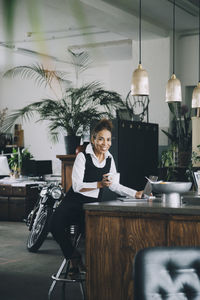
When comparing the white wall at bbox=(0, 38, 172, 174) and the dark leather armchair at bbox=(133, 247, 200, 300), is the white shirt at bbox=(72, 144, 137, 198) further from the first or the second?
the white wall at bbox=(0, 38, 172, 174)

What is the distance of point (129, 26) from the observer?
29.5ft

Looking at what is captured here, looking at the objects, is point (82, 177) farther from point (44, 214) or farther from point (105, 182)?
point (44, 214)

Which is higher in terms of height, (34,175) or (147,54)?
(147,54)

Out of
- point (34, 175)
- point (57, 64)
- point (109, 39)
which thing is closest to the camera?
point (34, 175)

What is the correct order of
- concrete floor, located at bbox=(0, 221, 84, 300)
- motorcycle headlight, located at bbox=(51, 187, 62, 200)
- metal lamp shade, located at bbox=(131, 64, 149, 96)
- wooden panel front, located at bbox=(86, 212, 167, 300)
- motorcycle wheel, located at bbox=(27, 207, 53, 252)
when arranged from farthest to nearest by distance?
motorcycle headlight, located at bbox=(51, 187, 62, 200) < motorcycle wheel, located at bbox=(27, 207, 53, 252) < metal lamp shade, located at bbox=(131, 64, 149, 96) < concrete floor, located at bbox=(0, 221, 84, 300) < wooden panel front, located at bbox=(86, 212, 167, 300)

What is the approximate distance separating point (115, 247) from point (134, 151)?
2.89m

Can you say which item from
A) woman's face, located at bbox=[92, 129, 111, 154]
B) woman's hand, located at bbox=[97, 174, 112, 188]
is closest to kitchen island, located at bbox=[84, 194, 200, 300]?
woman's hand, located at bbox=[97, 174, 112, 188]

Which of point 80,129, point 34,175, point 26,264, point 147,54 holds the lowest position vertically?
point 26,264

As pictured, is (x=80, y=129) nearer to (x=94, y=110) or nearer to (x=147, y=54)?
(x=94, y=110)

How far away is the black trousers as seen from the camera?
4324 mm

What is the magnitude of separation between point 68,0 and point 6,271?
3810mm

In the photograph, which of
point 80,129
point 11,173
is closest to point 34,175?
point 11,173

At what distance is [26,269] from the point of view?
5875 mm

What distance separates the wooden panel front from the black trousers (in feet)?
1.45
